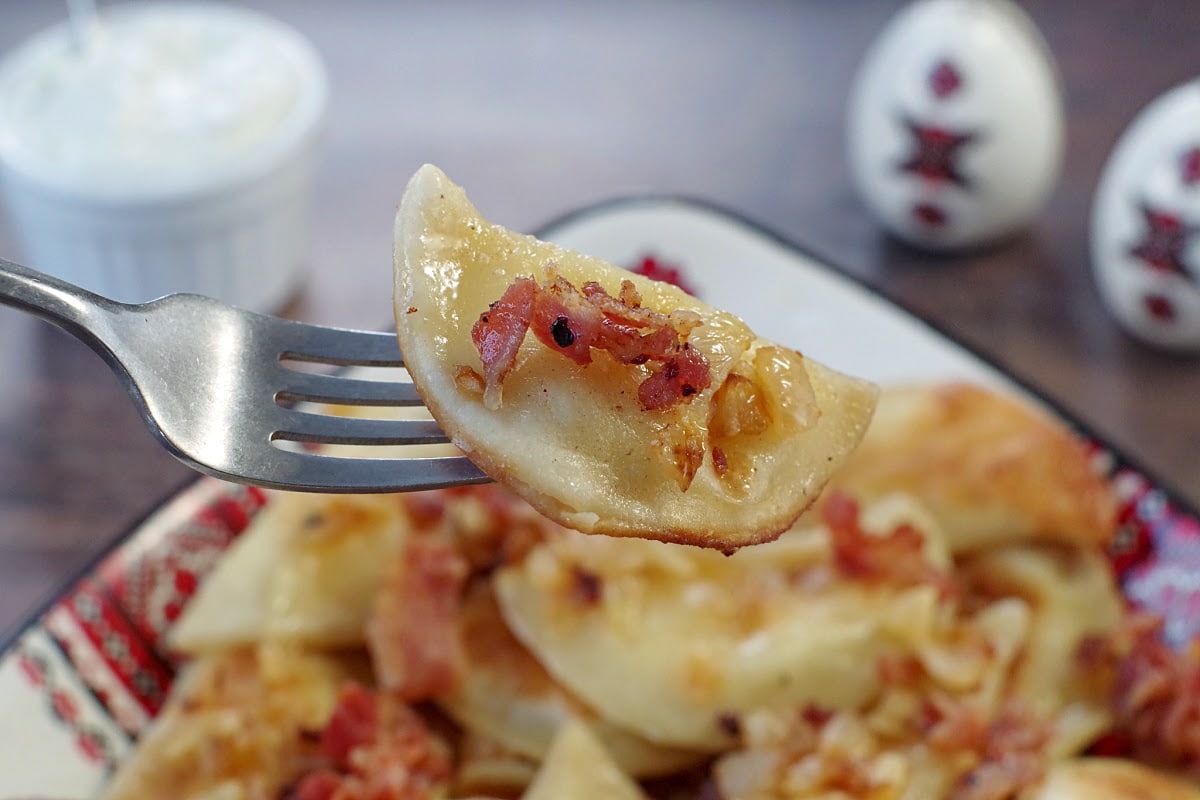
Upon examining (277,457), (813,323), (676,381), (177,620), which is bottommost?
(177,620)

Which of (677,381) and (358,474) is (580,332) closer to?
(677,381)

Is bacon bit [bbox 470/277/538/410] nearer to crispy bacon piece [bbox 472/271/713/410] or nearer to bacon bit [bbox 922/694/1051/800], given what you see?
crispy bacon piece [bbox 472/271/713/410]

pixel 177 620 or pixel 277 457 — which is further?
pixel 177 620

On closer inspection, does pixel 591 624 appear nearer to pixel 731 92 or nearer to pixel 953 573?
pixel 953 573

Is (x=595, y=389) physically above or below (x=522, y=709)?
above

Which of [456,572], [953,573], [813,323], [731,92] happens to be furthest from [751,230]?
[731,92]

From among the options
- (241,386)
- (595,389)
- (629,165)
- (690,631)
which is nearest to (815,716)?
(690,631)

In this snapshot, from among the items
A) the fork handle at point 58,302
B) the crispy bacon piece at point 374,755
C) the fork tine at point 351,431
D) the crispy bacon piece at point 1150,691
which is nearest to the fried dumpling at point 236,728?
the crispy bacon piece at point 374,755
